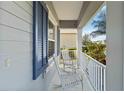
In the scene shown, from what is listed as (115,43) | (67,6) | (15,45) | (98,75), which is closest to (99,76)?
(98,75)

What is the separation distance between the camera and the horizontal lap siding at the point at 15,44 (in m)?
1.57

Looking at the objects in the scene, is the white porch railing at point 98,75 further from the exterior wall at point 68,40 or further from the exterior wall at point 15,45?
the exterior wall at point 68,40

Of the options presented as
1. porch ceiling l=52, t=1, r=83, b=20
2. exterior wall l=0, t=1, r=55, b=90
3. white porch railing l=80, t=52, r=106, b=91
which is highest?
porch ceiling l=52, t=1, r=83, b=20

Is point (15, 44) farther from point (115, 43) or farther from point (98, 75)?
point (98, 75)

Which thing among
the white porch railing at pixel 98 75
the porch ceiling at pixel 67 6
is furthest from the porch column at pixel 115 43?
the porch ceiling at pixel 67 6

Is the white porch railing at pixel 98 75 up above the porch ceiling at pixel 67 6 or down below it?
below

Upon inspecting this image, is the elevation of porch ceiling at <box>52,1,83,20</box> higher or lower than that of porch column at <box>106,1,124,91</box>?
higher

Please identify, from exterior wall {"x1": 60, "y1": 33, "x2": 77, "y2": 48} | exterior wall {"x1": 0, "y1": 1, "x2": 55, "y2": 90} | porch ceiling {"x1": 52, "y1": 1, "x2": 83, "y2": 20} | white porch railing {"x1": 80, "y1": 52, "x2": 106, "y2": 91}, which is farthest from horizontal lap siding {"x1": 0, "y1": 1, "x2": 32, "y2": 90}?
exterior wall {"x1": 60, "y1": 33, "x2": 77, "y2": 48}

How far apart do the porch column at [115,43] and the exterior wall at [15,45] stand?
1008mm

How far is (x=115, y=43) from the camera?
232 cm

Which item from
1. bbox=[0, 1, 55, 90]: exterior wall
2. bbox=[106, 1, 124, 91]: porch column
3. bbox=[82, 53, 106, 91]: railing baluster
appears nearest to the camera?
bbox=[0, 1, 55, 90]: exterior wall

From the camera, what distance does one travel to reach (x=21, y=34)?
2152 millimetres

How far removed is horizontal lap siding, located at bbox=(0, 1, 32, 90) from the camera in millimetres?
1572

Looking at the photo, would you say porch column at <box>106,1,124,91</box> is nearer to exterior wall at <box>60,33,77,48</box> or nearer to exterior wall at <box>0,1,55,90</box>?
exterior wall at <box>0,1,55,90</box>
